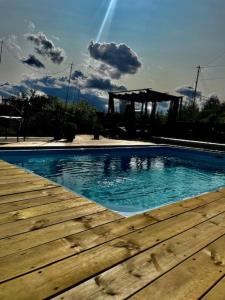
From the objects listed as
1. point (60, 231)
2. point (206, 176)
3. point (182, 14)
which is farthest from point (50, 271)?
point (182, 14)

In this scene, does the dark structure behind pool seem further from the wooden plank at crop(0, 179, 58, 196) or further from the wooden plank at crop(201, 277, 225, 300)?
the wooden plank at crop(201, 277, 225, 300)

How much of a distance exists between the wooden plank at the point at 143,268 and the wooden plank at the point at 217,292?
0.25 meters

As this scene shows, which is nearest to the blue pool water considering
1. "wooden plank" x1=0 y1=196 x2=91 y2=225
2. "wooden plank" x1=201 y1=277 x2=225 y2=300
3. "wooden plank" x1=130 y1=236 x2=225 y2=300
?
"wooden plank" x1=0 y1=196 x2=91 y2=225

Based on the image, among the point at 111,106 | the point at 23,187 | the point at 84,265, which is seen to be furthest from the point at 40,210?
the point at 111,106

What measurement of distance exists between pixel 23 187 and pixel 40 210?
792 mm

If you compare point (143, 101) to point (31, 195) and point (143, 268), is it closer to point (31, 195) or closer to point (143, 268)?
point (31, 195)

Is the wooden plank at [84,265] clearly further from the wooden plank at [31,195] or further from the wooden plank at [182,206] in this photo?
the wooden plank at [31,195]

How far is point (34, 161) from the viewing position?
794cm

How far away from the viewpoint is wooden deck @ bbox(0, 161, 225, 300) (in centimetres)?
133

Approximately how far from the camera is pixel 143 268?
1528 millimetres

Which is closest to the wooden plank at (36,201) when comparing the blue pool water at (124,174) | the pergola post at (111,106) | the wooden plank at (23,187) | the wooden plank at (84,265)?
the wooden plank at (23,187)

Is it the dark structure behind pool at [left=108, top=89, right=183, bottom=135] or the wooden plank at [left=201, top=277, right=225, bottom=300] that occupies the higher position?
the dark structure behind pool at [left=108, top=89, right=183, bottom=135]

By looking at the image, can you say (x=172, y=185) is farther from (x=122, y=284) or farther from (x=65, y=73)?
(x=65, y=73)

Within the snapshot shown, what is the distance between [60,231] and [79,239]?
191mm
